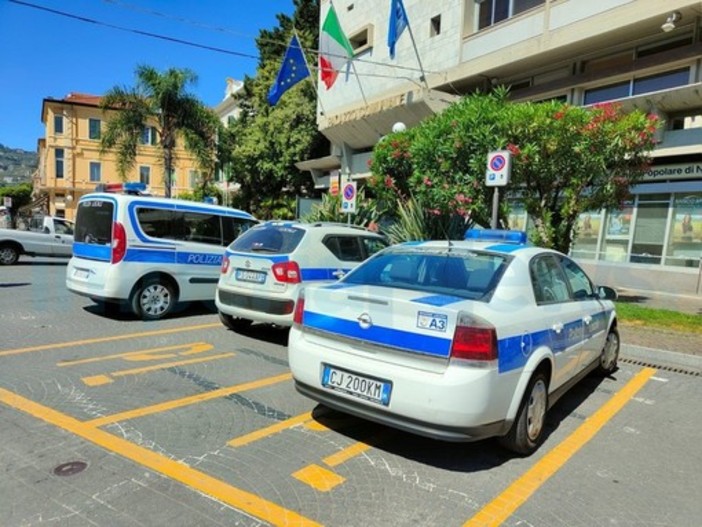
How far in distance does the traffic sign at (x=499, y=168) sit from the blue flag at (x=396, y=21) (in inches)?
547

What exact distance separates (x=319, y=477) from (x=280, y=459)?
0.36 metres

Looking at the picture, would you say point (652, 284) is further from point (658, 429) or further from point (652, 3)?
point (658, 429)

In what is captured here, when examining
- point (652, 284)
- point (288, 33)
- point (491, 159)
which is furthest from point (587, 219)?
point (288, 33)

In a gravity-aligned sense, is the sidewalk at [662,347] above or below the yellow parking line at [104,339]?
above

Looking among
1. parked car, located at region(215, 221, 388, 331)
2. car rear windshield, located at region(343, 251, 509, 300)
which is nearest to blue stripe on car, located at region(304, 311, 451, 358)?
car rear windshield, located at region(343, 251, 509, 300)

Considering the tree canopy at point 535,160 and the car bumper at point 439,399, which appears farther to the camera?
the tree canopy at point 535,160

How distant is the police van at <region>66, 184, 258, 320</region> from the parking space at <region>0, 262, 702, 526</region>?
2.15 metres

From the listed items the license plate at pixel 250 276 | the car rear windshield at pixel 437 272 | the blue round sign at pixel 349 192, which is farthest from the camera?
the blue round sign at pixel 349 192

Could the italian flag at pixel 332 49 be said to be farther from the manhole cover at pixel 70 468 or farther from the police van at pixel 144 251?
the manhole cover at pixel 70 468

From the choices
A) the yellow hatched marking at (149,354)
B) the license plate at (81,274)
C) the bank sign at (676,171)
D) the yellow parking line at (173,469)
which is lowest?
the yellow hatched marking at (149,354)

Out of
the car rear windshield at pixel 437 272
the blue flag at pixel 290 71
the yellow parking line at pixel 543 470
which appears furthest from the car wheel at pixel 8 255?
the yellow parking line at pixel 543 470

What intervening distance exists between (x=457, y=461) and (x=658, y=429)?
2131 millimetres

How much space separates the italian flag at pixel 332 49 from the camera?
21.5m

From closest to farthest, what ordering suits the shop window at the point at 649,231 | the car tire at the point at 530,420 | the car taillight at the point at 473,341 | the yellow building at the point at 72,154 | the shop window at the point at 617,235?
the car taillight at the point at 473,341 < the car tire at the point at 530,420 < the shop window at the point at 649,231 < the shop window at the point at 617,235 < the yellow building at the point at 72,154
